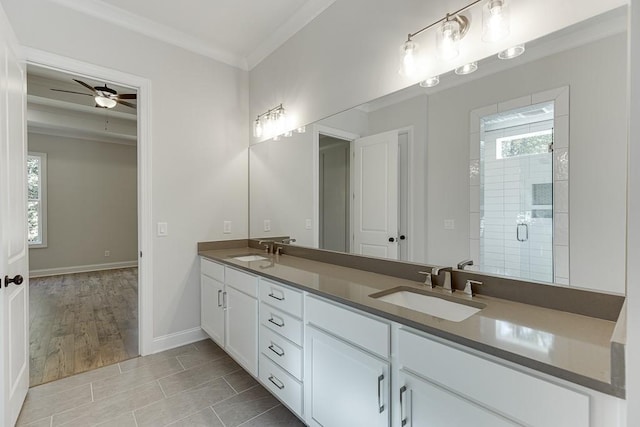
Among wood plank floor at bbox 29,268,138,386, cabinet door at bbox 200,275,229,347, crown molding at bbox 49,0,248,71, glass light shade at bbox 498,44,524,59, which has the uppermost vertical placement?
crown molding at bbox 49,0,248,71

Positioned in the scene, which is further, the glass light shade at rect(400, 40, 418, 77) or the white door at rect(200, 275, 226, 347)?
the white door at rect(200, 275, 226, 347)

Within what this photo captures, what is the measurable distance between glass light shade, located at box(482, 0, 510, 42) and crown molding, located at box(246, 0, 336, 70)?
4.21 ft

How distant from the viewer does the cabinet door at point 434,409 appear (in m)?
0.91

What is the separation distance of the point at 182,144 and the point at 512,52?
2.56 meters

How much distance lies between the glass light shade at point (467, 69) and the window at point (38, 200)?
7039 millimetres

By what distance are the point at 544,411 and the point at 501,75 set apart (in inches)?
51.4

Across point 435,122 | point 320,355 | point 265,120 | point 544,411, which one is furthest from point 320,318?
A: point 265,120

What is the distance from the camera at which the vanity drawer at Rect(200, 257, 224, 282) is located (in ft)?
8.06

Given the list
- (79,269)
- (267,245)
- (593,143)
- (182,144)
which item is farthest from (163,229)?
(79,269)

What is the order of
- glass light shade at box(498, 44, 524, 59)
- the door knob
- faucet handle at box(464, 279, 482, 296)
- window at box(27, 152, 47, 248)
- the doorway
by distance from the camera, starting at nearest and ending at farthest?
glass light shade at box(498, 44, 524, 59)
faucet handle at box(464, 279, 482, 296)
the door knob
the doorway
window at box(27, 152, 47, 248)

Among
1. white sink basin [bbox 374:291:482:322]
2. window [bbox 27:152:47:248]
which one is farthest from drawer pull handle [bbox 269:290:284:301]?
window [bbox 27:152:47:248]

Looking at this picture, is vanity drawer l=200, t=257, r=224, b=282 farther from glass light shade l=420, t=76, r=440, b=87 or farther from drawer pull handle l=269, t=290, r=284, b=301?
glass light shade l=420, t=76, r=440, b=87

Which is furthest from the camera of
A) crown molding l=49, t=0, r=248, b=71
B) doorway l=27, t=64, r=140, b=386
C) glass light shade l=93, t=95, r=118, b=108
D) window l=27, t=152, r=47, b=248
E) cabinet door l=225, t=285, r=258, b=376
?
window l=27, t=152, r=47, b=248

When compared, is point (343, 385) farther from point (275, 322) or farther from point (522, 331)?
point (522, 331)
